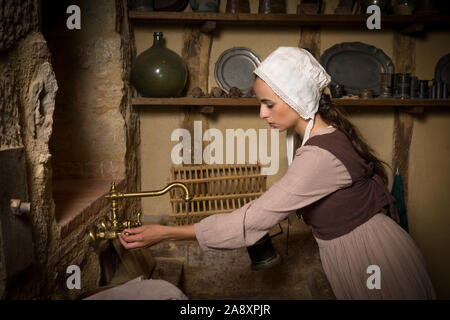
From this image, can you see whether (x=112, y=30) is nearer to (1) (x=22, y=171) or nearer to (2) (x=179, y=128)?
(2) (x=179, y=128)

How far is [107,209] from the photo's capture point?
199 cm

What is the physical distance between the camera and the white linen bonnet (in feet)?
4.50

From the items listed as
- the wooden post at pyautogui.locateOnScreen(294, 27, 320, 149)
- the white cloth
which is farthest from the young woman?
the wooden post at pyautogui.locateOnScreen(294, 27, 320, 149)

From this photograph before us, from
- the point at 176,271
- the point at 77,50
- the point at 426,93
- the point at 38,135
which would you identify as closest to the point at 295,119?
the point at 38,135

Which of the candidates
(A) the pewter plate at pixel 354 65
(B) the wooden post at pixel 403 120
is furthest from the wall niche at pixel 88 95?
(B) the wooden post at pixel 403 120

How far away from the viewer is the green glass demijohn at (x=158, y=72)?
2410 mm

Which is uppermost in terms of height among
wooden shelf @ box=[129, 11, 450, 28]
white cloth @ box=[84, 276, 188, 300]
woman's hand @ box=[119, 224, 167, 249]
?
wooden shelf @ box=[129, 11, 450, 28]

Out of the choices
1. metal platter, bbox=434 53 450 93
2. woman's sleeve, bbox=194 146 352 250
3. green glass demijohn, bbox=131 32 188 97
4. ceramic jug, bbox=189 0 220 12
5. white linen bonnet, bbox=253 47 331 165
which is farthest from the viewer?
metal platter, bbox=434 53 450 93

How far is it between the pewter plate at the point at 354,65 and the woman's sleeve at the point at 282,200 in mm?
1662

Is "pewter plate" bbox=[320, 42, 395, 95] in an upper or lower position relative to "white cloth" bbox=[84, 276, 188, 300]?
upper

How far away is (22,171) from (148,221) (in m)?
1.70

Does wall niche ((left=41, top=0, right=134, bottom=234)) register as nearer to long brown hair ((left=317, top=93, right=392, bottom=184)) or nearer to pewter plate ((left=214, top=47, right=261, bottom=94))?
pewter plate ((left=214, top=47, right=261, bottom=94))

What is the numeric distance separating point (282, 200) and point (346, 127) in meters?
0.43

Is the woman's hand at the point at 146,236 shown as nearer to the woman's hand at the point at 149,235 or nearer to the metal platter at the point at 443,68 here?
the woman's hand at the point at 149,235
